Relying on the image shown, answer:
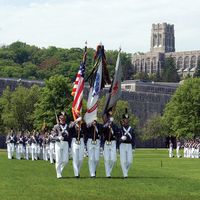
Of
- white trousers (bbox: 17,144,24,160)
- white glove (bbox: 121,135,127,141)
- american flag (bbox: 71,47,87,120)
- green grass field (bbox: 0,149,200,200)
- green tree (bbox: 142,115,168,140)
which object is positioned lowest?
green tree (bbox: 142,115,168,140)

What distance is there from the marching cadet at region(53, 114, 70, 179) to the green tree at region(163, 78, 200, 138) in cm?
7120

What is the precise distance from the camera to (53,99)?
8644cm

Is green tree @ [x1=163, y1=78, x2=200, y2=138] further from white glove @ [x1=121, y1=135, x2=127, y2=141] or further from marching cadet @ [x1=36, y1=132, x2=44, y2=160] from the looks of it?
white glove @ [x1=121, y1=135, x2=127, y2=141]

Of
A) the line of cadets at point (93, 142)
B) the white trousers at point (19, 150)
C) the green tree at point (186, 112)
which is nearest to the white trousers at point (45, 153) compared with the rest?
the white trousers at point (19, 150)

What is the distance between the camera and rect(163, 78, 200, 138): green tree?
323ft

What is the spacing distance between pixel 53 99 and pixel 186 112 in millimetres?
23073

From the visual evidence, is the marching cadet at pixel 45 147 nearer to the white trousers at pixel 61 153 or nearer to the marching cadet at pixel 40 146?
the marching cadet at pixel 40 146

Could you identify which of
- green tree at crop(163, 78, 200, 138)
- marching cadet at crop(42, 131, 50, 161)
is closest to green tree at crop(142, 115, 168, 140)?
green tree at crop(163, 78, 200, 138)

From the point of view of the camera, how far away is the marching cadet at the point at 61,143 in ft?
88.5

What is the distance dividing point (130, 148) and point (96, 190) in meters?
6.34

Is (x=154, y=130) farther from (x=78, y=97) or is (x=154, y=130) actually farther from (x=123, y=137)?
(x=123, y=137)

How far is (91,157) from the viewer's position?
2822 centimetres

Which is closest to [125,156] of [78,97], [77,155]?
[77,155]

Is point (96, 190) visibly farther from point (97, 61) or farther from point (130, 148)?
point (97, 61)
